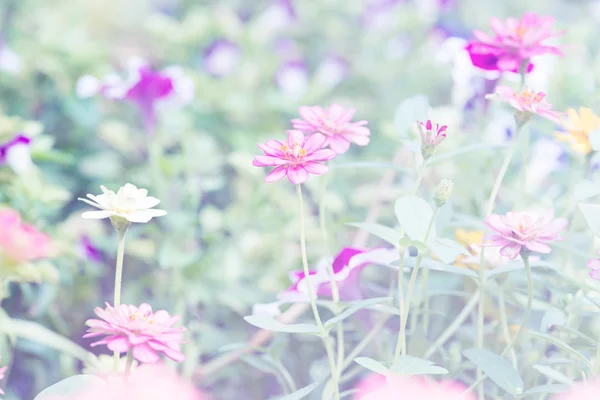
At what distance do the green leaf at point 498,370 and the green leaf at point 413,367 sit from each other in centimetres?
4

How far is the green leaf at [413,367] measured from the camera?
1.55 ft

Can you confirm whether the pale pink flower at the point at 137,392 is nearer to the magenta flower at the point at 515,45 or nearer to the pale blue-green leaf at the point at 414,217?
the pale blue-green leaf at the point at 414,217

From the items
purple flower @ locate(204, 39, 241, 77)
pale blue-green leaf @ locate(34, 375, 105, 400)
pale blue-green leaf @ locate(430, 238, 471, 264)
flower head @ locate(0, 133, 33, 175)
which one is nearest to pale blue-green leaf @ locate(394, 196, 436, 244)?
pale blue-green leaf @ locate(430, 238, 471, 264)

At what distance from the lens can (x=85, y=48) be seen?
3.88 ft

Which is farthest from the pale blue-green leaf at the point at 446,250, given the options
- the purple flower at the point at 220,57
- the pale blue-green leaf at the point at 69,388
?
the purple flower at the point at 220,57

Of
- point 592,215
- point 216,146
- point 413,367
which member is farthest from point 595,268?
point 216,146

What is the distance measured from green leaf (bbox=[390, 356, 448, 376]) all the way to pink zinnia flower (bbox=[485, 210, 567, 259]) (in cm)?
9

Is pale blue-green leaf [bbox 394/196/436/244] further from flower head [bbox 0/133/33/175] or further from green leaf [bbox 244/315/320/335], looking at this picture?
flower head [bbox 0/133/33/175]

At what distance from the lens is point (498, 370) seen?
521 millimetres

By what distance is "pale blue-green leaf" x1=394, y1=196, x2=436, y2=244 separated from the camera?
499 mm

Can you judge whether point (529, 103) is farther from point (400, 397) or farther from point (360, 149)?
point (360, 149)

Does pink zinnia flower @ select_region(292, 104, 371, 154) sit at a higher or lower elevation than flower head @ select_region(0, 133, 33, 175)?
higher

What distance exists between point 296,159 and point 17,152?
48 centimetres

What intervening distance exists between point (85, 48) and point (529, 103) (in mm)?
838
